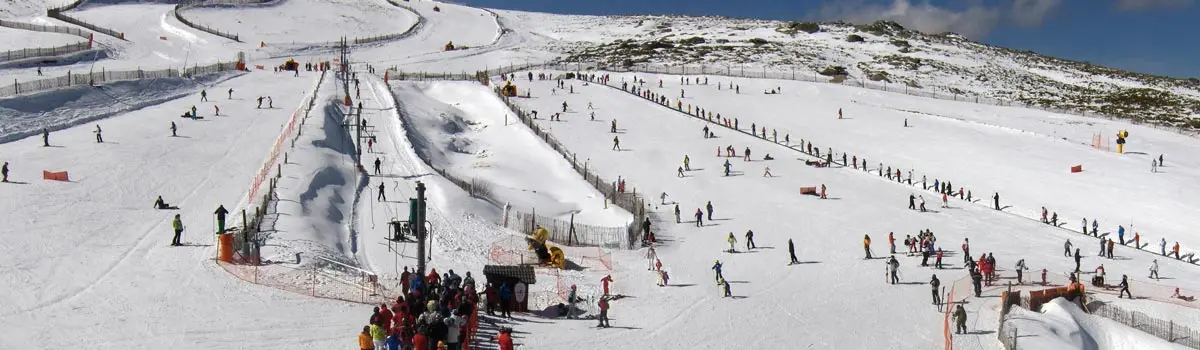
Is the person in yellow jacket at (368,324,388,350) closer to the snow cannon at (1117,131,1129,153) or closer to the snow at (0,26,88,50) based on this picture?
the snow cannon at (1117,131,1129,153)

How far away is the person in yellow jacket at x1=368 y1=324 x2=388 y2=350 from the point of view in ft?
49.8

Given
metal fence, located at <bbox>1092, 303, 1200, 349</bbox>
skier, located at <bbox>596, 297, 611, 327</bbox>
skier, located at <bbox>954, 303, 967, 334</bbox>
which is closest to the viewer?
skier, located at <bbox>596, 297, 611, 327</bbox>

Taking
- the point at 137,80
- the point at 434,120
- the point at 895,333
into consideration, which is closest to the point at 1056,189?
the point at 895,333

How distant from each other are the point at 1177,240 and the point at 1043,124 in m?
25.7

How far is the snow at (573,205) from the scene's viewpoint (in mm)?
19328

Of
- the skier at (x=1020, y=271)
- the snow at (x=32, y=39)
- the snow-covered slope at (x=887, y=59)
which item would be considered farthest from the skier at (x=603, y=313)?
the snow at (x=32, y=39)

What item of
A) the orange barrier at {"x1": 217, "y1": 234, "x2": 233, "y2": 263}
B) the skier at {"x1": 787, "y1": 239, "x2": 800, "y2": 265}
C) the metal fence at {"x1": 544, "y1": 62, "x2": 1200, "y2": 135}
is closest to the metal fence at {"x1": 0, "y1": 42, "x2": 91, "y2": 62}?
the metal fence at {"x1": 544, "y1": 62, "x2": 1200, "y2": 135}

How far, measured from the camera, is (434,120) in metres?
52.8

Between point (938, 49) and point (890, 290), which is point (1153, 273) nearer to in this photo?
point (890, 290)

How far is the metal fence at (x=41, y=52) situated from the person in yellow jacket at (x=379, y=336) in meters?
53.8

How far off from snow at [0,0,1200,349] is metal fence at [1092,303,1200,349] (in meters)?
0.48

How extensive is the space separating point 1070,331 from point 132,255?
21.7m

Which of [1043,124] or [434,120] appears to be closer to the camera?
[434,120]

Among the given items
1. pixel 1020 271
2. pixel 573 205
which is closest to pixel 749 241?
pixel 1020 271
